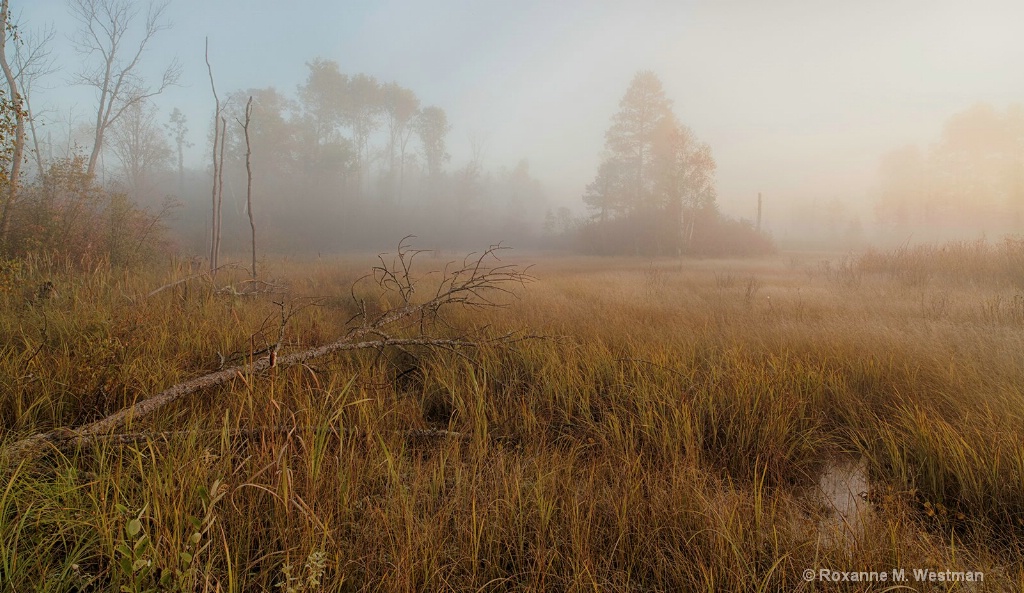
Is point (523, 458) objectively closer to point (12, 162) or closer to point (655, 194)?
point (12, 162)

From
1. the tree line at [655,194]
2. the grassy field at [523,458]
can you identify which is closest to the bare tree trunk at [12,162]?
the grassy field at [523,458]

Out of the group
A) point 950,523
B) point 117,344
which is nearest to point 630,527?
point 950,523

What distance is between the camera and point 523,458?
2.25 metres

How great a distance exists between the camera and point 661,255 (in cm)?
1995

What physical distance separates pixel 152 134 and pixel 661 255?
35196mm

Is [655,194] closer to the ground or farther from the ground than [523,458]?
farther from the ground

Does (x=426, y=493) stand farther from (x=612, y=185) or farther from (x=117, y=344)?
(x=612, y=185)

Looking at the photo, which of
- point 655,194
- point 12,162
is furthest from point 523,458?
point 655,194

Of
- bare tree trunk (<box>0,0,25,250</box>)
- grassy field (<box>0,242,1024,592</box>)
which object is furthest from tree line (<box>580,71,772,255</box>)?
bare tree trunk (<box>0,0,25,250</box>)

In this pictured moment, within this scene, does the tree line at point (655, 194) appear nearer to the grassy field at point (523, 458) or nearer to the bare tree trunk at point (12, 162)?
the grassy field at point (523, 458)

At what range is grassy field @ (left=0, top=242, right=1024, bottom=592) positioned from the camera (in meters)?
1.34

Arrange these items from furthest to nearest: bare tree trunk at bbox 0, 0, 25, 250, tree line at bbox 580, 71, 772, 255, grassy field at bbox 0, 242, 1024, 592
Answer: tree line at bbox 580, 71, 772, 255
bare tree trunk at bbox 0, 0, 25, 250
grassy field at bbox 0, 242, 1024, 592

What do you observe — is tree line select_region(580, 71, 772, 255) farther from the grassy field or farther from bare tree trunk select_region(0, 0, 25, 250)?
bare tree trunk select_region(0, 0, 25, 250)

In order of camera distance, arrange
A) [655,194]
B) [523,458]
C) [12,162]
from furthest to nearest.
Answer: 1. [655,194]
2. [12,162]
3. [523,458]
